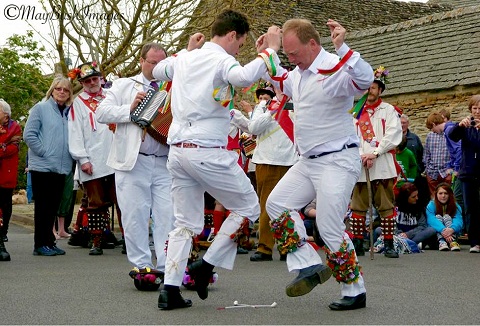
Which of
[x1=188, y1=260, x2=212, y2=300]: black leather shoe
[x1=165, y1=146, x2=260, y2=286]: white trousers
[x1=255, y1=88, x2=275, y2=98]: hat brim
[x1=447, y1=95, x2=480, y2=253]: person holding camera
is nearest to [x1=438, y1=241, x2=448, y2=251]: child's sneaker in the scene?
[x1=447, y1=95, x2=480, y2=253]: person holding camera

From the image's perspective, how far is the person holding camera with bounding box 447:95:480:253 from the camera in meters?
11.5

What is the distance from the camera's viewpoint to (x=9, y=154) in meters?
10.6

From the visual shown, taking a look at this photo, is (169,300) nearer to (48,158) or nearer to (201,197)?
(201,197)

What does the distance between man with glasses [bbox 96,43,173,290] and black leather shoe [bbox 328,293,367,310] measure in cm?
169

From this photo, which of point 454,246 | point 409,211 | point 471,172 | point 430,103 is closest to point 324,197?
point 471,172

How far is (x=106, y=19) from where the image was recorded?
1866 cm

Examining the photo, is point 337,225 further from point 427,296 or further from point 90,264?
point 90,264

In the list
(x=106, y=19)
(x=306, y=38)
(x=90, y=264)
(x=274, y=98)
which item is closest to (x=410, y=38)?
(x=106, y=19)

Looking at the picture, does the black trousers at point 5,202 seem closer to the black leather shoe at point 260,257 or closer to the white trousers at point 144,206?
the black leather shoe at point 260,257

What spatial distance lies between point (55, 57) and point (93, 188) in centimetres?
978

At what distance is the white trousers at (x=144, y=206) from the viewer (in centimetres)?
759

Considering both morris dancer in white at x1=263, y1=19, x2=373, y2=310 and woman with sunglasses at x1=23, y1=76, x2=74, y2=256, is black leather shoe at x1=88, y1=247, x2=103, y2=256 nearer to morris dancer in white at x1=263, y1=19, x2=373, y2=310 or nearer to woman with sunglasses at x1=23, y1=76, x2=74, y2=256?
woman with sunglasses at x1=23, y1=76, x2=74, y2=256

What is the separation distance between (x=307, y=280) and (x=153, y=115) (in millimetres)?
2115

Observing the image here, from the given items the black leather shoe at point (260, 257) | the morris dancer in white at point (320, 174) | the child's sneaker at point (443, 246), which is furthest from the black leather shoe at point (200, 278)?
the child's sneaker at point (443, 246)
